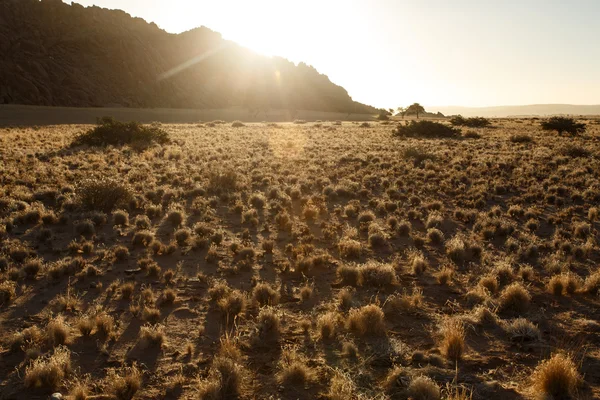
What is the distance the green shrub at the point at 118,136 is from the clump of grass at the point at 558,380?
3358 centimetres

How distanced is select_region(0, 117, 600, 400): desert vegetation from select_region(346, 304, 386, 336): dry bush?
0.13 feet

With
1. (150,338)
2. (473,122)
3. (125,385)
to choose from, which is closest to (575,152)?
(150,338)

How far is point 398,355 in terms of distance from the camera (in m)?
6.42

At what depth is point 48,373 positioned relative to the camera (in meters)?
5.55

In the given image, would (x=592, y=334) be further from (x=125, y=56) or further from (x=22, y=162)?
(x=125, y=56)

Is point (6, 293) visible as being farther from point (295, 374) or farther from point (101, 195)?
point (101, 195)

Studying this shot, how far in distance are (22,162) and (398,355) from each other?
24198mm

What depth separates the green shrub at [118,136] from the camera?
33.0 m

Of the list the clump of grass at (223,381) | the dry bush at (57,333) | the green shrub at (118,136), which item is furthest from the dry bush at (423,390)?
the green shrub at (118,136)

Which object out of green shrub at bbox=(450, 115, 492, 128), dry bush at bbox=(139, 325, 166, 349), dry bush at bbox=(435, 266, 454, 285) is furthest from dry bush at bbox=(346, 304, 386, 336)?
green shrub at bbox=(450, 115, 492, 128)

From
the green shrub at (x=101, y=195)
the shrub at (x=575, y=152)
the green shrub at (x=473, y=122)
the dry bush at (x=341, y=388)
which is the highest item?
the green shrub at (x=473, y=122)

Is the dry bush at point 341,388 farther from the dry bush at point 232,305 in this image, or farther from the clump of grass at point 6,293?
the clump of grass at point 6,293

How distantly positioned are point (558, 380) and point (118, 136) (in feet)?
120

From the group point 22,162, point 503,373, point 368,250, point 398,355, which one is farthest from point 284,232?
point 22,162
